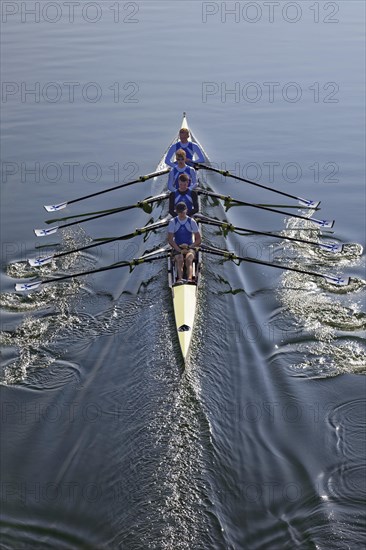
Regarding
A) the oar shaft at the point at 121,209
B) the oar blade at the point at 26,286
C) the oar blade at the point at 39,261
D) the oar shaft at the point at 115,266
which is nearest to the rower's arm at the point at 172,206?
the oar shaft at the point at 121,209

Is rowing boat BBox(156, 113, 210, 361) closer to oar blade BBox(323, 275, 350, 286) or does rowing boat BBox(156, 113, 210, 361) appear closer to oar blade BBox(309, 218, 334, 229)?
Answer: oar blade BBox(323, 275, 350, 286)

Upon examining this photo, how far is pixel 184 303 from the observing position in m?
13.7

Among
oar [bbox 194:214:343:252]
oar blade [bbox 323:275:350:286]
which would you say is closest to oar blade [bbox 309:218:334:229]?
oar [bbox 194:214:343:252]

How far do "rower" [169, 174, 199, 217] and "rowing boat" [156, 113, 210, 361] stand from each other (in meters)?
1.75

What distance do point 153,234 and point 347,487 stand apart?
911cm

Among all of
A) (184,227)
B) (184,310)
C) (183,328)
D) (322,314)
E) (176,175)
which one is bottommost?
(183,328)

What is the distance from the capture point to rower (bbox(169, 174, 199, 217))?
15773 mm

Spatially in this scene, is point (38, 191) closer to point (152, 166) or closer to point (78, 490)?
point (152, 166)

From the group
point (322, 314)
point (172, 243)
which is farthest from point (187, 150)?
point (322, 314)

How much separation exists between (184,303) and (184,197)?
135 inches

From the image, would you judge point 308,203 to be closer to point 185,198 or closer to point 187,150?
point 187,150

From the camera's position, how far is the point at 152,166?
22453 mm

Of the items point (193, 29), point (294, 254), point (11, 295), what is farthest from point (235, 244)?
point (193, 29)

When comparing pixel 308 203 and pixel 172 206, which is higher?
pixel 308 203
